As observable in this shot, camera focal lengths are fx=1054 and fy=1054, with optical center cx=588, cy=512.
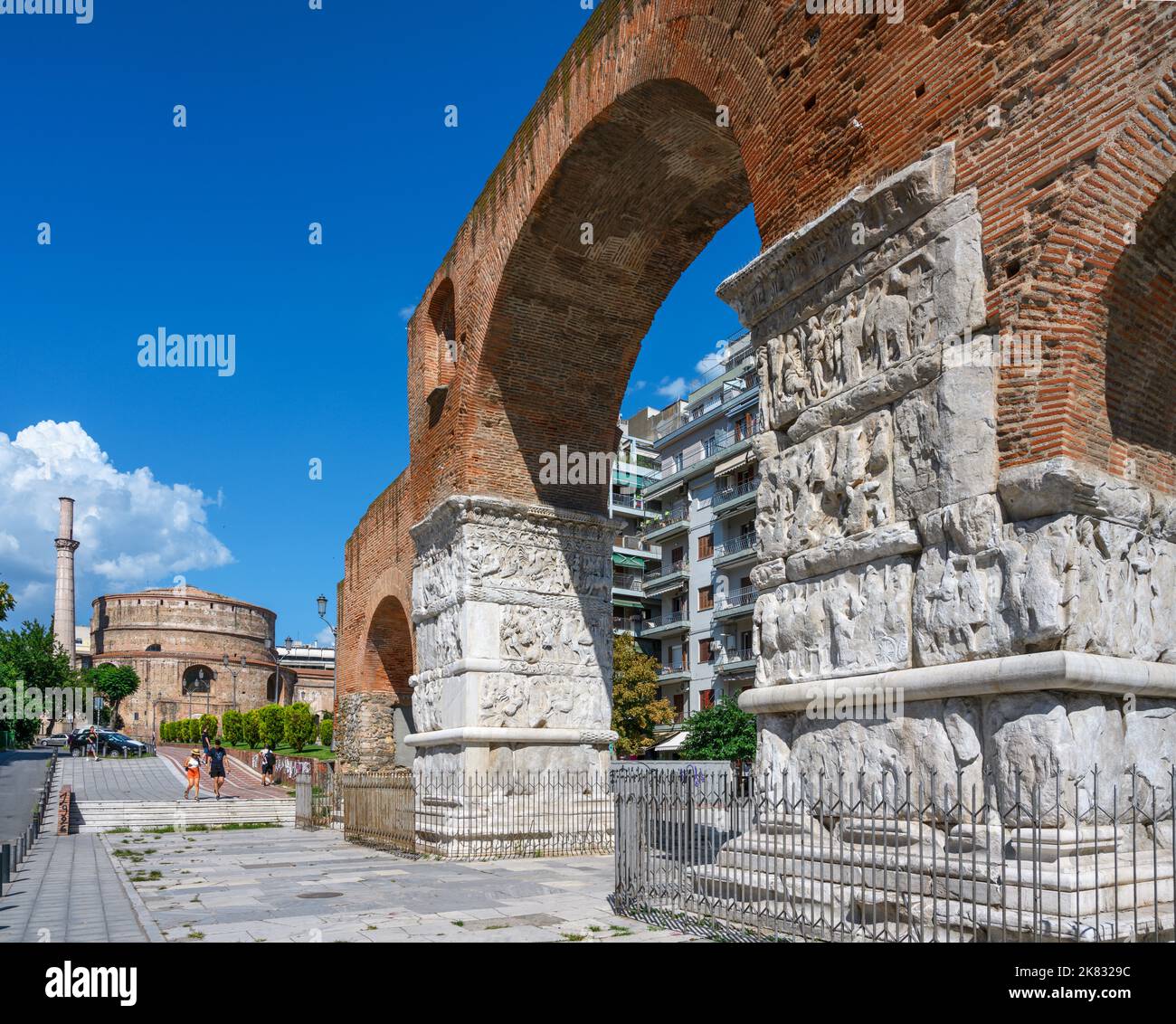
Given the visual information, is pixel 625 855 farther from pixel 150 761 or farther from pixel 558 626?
pixel 150 761

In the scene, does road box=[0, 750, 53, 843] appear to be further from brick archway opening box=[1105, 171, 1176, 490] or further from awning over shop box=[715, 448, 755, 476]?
awning over shop box=[715, 448, 755, 476]

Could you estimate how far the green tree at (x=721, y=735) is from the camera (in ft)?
79.1

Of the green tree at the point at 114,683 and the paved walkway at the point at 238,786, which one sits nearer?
the paved walkway at the point at 238,786

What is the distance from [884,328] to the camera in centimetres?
565

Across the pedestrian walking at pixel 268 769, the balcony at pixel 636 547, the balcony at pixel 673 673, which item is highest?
the balcony at pixel 636 547

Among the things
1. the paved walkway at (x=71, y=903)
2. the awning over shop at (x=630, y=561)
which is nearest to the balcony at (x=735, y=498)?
the awning over shop at (x=630, y=561)

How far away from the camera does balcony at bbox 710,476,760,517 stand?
30.5 meters

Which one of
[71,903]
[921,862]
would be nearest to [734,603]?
[71,903]

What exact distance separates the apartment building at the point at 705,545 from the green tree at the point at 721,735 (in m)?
2.96

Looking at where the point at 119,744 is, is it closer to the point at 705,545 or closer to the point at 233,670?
the point at 705,545

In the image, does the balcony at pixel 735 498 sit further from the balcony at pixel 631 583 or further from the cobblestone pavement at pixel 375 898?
the cobblestone pavement at pixel 375 898

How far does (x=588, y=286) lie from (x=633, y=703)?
1897cm

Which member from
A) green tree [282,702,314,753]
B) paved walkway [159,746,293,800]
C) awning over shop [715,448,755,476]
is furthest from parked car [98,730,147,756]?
awning over shop [715,448,755,476]
